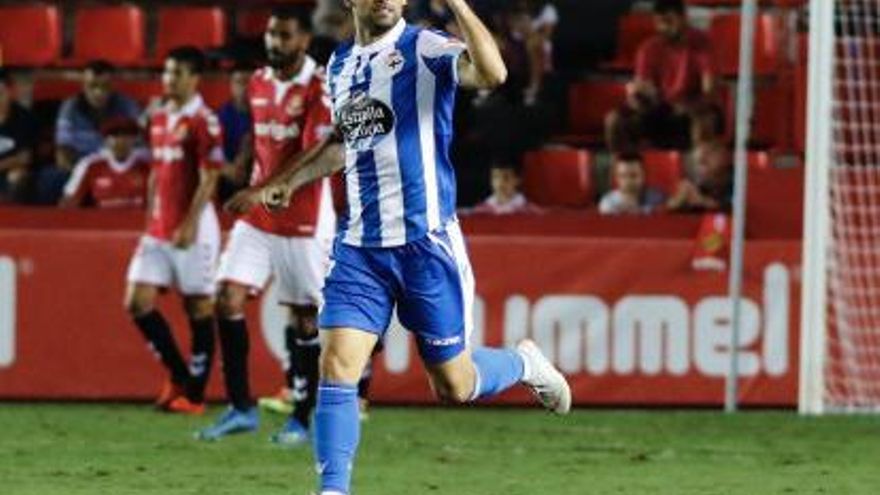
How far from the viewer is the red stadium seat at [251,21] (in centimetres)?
1864

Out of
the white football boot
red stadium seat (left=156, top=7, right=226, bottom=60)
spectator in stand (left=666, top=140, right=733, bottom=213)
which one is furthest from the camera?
red stadium seat (left=156, top=7, right=226, bottom=60)

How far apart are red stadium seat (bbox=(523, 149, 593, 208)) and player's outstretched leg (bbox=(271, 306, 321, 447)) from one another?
4.69m

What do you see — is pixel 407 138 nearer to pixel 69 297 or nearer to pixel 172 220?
pixel 172 220

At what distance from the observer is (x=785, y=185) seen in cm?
1455

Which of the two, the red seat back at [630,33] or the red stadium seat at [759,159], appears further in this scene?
the red seat back at [630,33]

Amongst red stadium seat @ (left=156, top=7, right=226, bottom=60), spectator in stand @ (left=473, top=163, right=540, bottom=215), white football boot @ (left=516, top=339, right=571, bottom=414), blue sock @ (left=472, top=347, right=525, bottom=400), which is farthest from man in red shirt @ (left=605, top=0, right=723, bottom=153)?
blue sock @ (left=472, top=347, right=525, bottom=400)

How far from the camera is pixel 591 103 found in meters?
18.3

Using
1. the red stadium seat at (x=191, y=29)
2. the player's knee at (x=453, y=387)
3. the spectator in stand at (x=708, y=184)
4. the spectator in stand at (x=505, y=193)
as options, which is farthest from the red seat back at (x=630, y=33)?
the player's knee at (x=453, y=387)

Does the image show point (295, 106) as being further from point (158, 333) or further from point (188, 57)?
point (158, 333)

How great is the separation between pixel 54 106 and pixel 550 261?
15.9 feet

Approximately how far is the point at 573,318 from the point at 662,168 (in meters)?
2.42

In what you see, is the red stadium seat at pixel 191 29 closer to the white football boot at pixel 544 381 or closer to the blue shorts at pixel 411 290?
the white football boot at pixel 544 381

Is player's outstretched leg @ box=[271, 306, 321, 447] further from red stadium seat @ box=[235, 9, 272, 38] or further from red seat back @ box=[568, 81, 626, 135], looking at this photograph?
red stadium seat @ box=[235, 9, 272, 38]

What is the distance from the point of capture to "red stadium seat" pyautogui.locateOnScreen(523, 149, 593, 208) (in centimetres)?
1670
